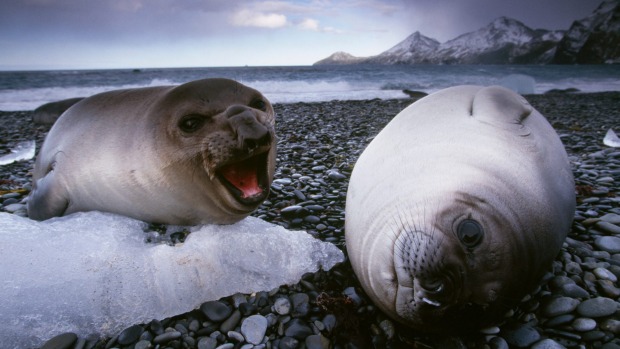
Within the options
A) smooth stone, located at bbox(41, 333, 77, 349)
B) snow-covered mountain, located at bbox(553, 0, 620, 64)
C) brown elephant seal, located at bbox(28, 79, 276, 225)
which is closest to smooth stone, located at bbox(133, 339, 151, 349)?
smooth stone, located at bbox(41, 333, 77, 349)

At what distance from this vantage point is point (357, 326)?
198 centimetres

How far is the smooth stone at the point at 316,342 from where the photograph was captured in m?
1.87

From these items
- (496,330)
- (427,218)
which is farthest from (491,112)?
(496,330)

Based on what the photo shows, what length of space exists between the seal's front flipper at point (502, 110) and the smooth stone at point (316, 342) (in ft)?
4.87

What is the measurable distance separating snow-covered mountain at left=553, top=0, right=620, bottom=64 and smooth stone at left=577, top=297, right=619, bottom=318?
74.4 m

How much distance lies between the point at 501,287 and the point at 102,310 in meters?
1.86

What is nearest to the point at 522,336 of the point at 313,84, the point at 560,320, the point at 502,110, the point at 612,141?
the point at 560,320

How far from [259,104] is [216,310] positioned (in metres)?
1.41

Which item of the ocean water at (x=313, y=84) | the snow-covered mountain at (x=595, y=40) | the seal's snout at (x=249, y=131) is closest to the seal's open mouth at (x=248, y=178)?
the seal's snout at (x=249, y=131)

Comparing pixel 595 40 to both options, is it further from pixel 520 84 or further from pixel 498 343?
pixel 498 343

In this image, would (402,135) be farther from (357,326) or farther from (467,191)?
(357,326)

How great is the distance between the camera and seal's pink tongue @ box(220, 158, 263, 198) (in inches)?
101

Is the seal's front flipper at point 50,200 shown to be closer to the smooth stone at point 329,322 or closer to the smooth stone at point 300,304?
the smooth stone at point 300,304

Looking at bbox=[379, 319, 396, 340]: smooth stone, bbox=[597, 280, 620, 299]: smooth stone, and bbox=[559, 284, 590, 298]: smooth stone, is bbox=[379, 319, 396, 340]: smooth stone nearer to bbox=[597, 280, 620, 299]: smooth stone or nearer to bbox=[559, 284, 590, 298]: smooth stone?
bbox=[559, 284, 590, 298]: smooth stone
